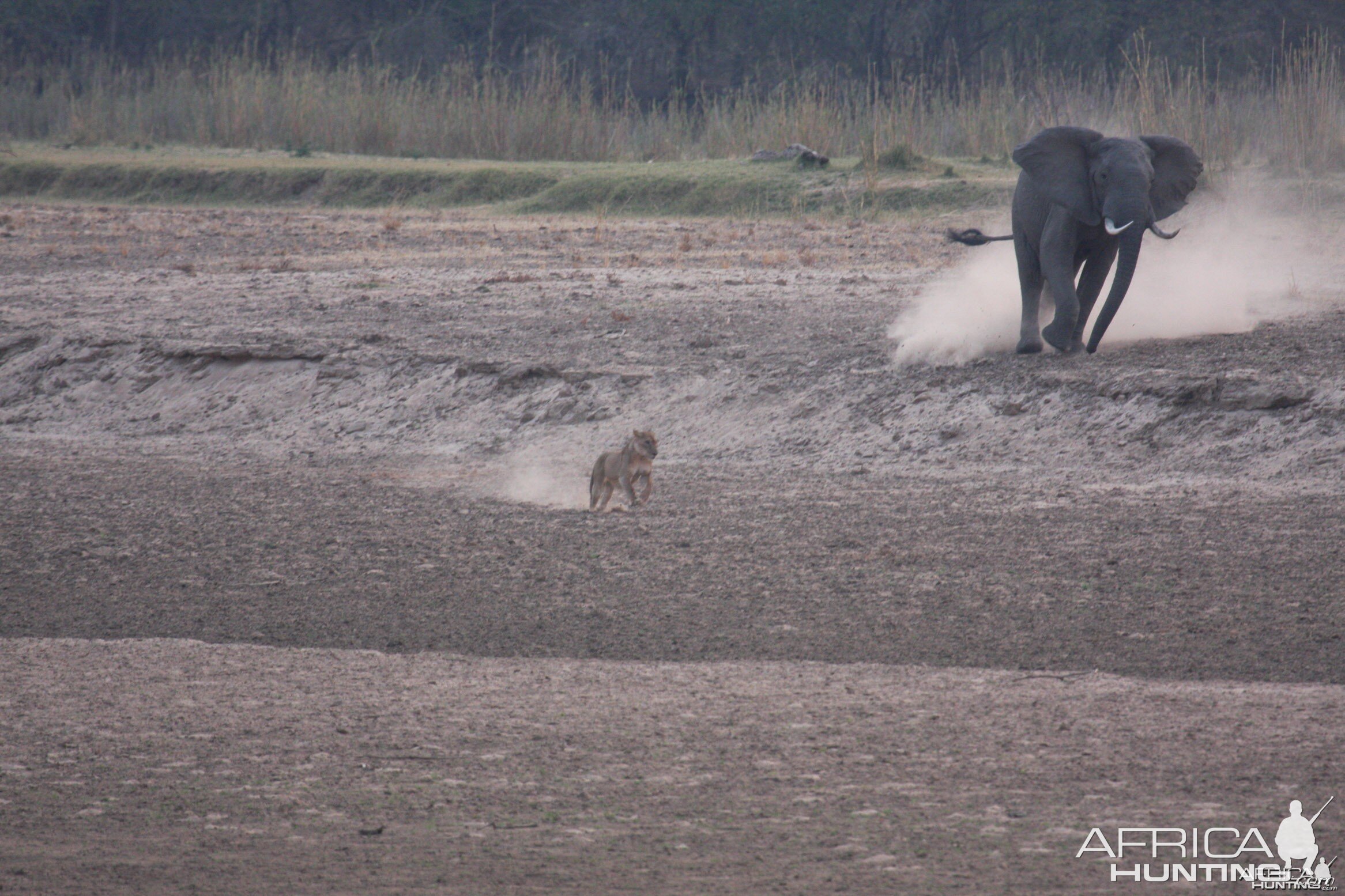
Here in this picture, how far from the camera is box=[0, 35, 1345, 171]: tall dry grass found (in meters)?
23.5

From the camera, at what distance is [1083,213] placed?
1238cm

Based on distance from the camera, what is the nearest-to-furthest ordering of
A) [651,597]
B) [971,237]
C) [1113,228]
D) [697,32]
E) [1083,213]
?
[651,597], [1113,228], [1083,213], [971,237], [697,32]

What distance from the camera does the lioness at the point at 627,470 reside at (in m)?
9.29

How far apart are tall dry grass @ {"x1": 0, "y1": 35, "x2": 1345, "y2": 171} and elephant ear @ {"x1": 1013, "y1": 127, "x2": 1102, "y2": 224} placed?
1071cm

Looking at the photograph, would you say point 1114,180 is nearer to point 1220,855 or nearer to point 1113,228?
point 1113,228

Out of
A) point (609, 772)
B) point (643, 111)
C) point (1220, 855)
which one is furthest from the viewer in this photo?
point (643, 111)

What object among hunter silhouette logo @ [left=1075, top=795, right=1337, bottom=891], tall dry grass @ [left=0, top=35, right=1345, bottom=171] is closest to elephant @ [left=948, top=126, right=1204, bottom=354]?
hunter silhouette logo @ [left=1075, top=795, right=1337, bottom=891]

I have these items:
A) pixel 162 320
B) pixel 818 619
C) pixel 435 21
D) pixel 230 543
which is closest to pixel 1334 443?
pixel 818 619

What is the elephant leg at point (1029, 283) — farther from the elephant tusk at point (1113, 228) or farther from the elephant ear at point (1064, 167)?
the elephant tusk at point (1113, 228)

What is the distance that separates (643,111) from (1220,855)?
43171 mm

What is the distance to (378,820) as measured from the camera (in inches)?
194

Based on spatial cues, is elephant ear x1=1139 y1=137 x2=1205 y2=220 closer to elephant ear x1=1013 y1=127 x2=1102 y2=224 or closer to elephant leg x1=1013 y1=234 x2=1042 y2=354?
elephant ear x1=1013 y1=127 x2=1102 y2=224

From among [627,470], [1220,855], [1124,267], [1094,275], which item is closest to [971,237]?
[1094,275]

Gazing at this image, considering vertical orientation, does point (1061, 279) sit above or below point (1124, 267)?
below
